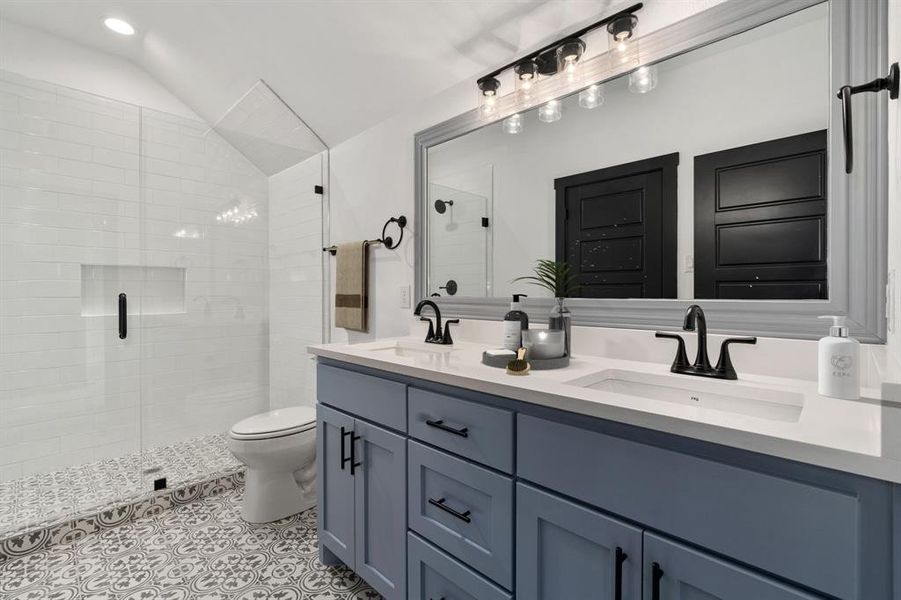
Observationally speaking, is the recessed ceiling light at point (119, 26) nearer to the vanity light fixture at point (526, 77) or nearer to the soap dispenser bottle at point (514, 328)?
the vanity light fixture at point (526, 77)

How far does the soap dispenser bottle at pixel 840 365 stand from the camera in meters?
0.84

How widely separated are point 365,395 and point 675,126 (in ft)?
4.38

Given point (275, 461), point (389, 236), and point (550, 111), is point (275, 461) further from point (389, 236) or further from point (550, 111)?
point (550, 111)

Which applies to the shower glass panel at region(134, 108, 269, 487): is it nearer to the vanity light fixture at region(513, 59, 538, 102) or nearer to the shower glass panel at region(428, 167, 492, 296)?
the shower glass panel at region(428, 167, 492, 296)

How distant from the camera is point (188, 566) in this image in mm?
1709

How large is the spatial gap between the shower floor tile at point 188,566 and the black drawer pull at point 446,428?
2.89 ft

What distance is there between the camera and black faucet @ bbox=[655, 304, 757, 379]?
1062 millimetres

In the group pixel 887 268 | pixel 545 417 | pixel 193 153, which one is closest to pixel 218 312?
pixel 193 153

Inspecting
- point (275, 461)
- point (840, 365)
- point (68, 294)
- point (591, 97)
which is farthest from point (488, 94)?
point (68, 294)

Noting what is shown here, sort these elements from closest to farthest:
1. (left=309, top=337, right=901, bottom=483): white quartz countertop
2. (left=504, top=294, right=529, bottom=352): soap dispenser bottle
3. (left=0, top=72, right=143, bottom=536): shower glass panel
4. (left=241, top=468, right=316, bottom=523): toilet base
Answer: (left=309, top=337, right=901, bottom=483): white quartz countertop
(left=504, top=294, right=529, bottom=352): soap dispenser bottle
(left=241, top=468, right=316, bottom=523): toilet base
(left=0, top=72, right=143, bottom=536): shower glass panel

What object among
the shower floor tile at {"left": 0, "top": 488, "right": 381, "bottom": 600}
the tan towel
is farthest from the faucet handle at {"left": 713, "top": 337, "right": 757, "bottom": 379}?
the tan towel

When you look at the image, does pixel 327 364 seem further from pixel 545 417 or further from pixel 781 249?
pixel 781 249

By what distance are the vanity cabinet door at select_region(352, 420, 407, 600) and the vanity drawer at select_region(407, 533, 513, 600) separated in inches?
1.7

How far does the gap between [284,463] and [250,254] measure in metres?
1.54
